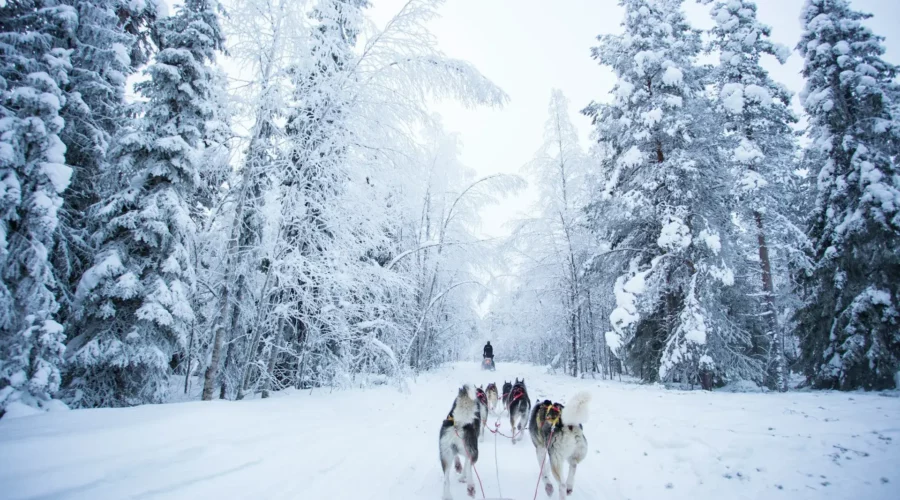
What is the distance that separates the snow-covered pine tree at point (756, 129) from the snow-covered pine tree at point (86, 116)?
18.4 meters

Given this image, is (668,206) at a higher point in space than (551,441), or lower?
higher

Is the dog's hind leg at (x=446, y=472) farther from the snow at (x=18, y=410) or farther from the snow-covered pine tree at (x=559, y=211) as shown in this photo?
the snow-covered pine tree at (x=559, y=211)

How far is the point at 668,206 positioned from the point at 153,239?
1390 cm

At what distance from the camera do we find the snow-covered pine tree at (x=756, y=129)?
11.4m

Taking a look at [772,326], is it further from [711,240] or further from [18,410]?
[18,410]

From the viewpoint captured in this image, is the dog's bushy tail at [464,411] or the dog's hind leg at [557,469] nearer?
the dog's hind leg at [557,469]

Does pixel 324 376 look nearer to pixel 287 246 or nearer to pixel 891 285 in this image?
pixel 287 246

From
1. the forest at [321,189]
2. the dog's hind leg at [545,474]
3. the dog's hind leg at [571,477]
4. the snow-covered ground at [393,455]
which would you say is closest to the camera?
the snow-covered ground at [393,455]

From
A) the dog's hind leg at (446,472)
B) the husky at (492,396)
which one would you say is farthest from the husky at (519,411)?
the dog's hind leg at (446,472)

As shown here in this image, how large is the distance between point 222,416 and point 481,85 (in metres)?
8.28

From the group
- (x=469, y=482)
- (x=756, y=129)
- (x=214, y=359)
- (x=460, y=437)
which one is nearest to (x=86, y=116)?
(x=214, y=359)

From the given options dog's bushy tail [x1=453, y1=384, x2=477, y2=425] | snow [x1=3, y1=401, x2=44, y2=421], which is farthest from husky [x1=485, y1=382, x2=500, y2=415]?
snow [x1=3, y1=401, x2=44, y2=421]

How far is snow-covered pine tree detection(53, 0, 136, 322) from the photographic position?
803cm

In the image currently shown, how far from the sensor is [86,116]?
840 cm
